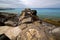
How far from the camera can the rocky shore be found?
1.69 meters

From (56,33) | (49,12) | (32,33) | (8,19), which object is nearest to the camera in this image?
(32,33)

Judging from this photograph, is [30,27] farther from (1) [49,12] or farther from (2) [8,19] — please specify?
(2) [8,19]

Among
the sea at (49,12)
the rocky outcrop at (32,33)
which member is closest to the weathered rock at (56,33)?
the rocky outcrop at (32,33)

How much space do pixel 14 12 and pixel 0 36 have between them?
707 mm

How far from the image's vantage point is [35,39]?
1637 millimetres

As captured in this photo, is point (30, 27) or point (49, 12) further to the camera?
point (49, 12)

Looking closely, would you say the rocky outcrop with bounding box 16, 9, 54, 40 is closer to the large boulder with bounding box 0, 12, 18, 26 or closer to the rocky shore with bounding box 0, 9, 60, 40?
the rocky shore with bounding box 0, 9, 60, 40

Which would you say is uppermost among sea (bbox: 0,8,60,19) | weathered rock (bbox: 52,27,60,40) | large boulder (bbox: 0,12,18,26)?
sea (bbox: 0,8,60,19)

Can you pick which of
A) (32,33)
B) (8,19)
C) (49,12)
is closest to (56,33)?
(32,33)

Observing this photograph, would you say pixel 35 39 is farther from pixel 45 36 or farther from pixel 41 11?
pixel 41 11

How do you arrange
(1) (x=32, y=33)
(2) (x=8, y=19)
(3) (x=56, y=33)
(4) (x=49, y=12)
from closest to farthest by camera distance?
(1) (x=32, y=33) → (3) (x=56, y=33) → (4) (x=49, y=12) → (2) (x=8, y=19)

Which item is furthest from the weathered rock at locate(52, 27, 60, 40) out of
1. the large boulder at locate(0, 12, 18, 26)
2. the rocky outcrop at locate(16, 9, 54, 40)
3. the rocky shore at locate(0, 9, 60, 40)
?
the large boulder at locate(0, 12, 18, 26)

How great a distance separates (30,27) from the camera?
1.84m

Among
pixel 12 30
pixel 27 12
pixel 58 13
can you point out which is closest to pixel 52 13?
pixel 58 13
